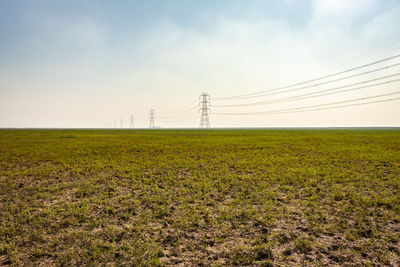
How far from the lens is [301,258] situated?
5.38 m

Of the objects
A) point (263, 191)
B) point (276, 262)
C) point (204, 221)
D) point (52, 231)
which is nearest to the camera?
point (276, 262)

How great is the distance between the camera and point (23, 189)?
10.7 meters

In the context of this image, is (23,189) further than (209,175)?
No

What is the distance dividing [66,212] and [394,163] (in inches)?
833

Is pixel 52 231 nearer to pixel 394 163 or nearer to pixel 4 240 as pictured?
pixel 4 240

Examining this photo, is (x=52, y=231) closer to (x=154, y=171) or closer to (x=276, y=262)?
(x=276, y=262)

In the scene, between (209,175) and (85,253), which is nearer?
(85,253)

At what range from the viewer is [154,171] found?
46.5ft

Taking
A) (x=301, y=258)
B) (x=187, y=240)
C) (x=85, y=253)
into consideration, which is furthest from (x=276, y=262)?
(x=85, y=253)

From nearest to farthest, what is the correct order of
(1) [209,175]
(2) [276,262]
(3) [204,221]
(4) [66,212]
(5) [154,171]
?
1. (2) [276,262]
2. (3) [204,221]
3. (4) [66,212]
4. (1) [209,175]
5. (5) [154,171]

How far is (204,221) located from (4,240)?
5.98 m

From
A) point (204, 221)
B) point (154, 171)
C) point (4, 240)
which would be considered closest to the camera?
point (4, 240)

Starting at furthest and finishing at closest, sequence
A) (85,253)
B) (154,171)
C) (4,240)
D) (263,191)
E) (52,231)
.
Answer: (154,171), (263,191), (52,231), (4,240), (85,253)

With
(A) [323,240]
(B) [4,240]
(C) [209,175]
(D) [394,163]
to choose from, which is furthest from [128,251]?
(D) [394,163]
